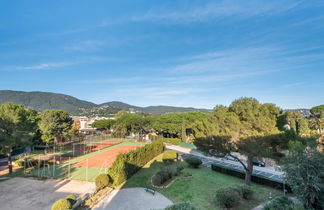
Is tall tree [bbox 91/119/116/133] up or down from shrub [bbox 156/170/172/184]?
up

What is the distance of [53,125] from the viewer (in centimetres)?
3188

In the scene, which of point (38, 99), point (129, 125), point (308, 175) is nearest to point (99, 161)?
point (129, 125)

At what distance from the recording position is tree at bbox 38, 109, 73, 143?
30.6 m

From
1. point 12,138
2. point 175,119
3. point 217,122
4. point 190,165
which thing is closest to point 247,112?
point 217,122

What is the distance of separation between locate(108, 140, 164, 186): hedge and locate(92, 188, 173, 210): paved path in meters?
1.40

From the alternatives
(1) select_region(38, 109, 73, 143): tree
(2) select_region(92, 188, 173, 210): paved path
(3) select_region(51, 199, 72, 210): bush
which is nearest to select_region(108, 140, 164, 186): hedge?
(2) select_region(92, 188, 173, 210): paved path

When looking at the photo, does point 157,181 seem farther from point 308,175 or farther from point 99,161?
point 99,161

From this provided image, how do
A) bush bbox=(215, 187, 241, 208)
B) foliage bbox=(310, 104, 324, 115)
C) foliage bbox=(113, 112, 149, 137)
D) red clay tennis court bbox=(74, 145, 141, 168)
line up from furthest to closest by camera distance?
foliage bbox=(310, 104, 324, 115) < foliage bbox=(113, 112, 149, 137) < red clay tennis court bbox=(74, 145, 141, 168) < bush bbox=(215, 187, 241, 208)

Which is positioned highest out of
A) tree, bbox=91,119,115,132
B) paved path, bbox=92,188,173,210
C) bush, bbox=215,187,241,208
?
tree, bbox=91,119,115,132

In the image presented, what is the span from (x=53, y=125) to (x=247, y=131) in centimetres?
3400

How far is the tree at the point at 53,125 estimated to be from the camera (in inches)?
1204

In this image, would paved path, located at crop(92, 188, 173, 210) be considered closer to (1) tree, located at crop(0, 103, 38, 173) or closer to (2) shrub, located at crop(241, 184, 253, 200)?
(2) shrub, located at crop(241, 184, 253, 200)

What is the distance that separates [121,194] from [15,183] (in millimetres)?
10899

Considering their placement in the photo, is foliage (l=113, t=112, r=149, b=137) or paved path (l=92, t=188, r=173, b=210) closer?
paved path (l=92, t=188, r=173, b=210)
